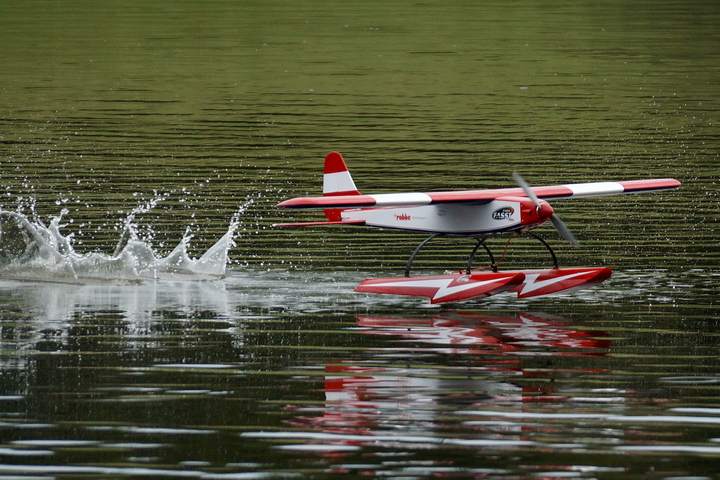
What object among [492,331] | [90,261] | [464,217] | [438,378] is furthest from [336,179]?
[438,378]

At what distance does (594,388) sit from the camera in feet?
39.1

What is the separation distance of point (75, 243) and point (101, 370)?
981cm

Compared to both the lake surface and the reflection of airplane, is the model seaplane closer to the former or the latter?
the lake surface

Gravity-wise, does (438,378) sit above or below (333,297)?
below

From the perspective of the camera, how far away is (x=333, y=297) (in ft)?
57.6

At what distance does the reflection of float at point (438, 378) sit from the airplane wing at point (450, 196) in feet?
5.70

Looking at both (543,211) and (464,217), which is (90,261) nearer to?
(464,217)

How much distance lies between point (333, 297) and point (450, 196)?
7.36ft

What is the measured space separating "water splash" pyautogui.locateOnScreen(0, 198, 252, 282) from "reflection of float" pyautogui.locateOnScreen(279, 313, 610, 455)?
4996mm

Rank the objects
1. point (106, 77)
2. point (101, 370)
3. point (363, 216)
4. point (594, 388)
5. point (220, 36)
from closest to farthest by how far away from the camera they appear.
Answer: point (594, 388)
point (101, 370)
point (363, 216)
point (106, 77)
point (220, 36)

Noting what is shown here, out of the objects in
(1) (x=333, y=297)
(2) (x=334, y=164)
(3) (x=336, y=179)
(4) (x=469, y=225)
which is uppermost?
(2) (x=334, y=164)

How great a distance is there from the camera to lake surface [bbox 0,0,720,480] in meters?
9.97

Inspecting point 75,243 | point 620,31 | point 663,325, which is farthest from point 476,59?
point 663,325

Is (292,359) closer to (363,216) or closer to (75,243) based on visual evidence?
(363,216)
